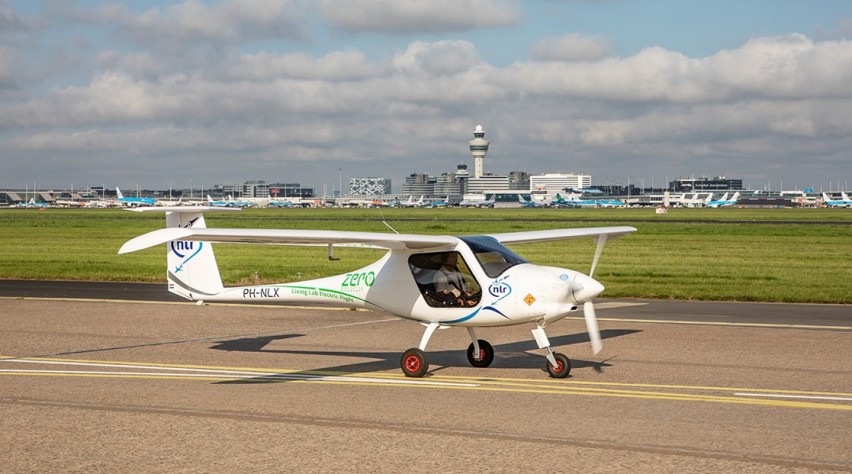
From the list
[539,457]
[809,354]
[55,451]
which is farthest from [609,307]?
[55,451]

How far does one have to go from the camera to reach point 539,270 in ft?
42.0

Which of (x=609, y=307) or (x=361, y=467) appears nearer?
(x=361, y=467)

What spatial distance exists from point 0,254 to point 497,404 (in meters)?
36.6

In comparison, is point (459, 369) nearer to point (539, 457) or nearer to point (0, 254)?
point (539, 457)

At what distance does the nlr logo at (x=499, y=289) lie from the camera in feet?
41.9

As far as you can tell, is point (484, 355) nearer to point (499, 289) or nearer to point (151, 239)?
point (499, 289)

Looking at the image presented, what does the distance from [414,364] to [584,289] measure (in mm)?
2572

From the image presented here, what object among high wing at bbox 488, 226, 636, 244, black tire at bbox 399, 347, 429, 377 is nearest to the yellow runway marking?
black tire at bbox 399, 347, 429, 377

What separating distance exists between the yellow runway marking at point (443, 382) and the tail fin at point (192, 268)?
1487 mm

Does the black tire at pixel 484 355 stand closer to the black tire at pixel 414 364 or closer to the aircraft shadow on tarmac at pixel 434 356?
the aircraft shadow on tarmac at pixel 434 356

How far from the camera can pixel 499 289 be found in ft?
42.2

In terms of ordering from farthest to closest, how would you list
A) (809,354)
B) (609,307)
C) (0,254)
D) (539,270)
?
(0,254) → (609,307) → (809,354) → (539,270)

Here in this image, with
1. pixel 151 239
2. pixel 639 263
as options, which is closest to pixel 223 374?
pixel 151 239

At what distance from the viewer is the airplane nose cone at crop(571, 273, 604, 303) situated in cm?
1231
